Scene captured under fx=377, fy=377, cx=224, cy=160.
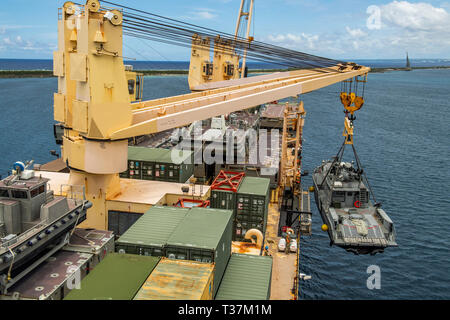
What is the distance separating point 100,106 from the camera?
2558cm

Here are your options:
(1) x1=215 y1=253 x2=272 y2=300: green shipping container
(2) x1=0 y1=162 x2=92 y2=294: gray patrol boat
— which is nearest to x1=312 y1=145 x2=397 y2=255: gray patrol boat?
(1) x1=215 y1=253 x2=272 y2=300: green shipping container

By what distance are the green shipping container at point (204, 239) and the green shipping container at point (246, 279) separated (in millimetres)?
447

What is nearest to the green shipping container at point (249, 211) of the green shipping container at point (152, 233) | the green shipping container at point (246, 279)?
the green shipping container at point (152, 233)

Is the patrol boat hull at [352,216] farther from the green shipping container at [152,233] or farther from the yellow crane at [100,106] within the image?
the green shipping container at [152,233]

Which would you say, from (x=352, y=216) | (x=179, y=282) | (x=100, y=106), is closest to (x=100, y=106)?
(x=100, y=106)

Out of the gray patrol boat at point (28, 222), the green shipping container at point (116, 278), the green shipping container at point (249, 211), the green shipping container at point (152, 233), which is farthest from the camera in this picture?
the green shipping container at point (249, 211)

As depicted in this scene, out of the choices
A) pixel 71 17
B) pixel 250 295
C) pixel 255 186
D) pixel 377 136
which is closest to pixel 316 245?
pixel 255 186

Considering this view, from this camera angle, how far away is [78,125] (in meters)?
26.0

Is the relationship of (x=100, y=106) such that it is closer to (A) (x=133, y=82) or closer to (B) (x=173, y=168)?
(B) (x=173, y=168)

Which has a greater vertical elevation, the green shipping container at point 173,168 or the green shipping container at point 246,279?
the green shipping container at point 173,168

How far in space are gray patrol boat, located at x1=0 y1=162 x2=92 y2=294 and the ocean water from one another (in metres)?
20.4

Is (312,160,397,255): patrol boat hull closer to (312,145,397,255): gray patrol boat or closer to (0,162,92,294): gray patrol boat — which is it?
(312,145,397,255): gray patrol boat

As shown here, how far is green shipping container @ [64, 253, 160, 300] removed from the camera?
45.8ft

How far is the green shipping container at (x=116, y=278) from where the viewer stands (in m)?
14.0
